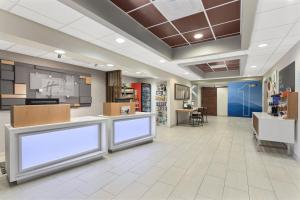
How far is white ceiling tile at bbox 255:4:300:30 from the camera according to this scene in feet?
7.32


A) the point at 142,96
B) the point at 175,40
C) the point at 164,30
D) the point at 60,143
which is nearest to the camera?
the point at 60,143

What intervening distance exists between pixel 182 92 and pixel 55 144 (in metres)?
7.32

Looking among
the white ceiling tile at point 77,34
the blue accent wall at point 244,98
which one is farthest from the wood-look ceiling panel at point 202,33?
the blue accent wall at point 244,98

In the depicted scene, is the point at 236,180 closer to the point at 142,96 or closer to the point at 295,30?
the point at 295,30

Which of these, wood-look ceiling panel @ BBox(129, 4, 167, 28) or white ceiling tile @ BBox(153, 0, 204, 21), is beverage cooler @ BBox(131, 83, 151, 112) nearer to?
wood-look ceiling panel @ BBox(129, 4, 167, 28)

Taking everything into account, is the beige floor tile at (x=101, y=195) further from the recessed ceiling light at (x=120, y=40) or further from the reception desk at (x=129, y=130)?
the recessed ceiling light at (x=120, y=40)

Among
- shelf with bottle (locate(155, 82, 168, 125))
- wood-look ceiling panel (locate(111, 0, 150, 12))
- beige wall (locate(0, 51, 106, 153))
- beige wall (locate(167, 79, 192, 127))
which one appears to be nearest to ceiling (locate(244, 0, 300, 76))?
wood-look ceiling panel (locate(111, 0, 150, 12))

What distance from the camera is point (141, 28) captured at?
346 cm

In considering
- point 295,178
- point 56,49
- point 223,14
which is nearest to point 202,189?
point 295,178

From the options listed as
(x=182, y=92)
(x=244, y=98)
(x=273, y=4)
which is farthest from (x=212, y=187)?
(x=244, y=98)

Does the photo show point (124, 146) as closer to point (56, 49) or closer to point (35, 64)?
point (56, 49)

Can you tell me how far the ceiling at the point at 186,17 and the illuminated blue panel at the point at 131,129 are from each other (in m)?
2.44

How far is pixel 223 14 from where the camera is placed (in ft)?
9.62

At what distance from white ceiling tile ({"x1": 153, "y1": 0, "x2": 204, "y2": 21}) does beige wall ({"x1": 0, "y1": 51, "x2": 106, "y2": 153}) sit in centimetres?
384
